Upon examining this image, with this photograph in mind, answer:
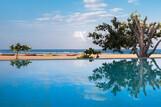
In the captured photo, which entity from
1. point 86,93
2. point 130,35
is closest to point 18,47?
point 130,35

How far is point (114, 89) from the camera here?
1188cm

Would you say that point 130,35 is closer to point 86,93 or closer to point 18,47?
point 18,47

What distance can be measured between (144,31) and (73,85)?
1979cm

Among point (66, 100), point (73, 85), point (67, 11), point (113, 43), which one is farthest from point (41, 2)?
point (66, 100)

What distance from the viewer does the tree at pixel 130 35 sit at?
3097 cm

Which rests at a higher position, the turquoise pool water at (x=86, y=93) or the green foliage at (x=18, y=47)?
the green foliage at (x=18, y=47)

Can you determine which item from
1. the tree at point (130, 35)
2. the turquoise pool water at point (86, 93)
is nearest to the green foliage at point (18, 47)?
the tree at point (130, 35)

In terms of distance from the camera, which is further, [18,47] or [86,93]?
[18,47]

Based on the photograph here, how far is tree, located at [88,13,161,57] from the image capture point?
31.0 meters

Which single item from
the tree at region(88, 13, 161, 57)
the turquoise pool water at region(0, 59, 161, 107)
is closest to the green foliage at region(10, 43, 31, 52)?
the tree at region(88, 13, 161, 57)

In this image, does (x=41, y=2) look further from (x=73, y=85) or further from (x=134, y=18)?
(x=73, y=85)

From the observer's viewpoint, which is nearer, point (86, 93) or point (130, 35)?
point (86, 93)

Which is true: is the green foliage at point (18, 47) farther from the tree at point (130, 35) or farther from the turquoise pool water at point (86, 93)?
the turquoise pool water at point (86, 93)

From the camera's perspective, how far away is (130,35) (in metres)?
31.8
